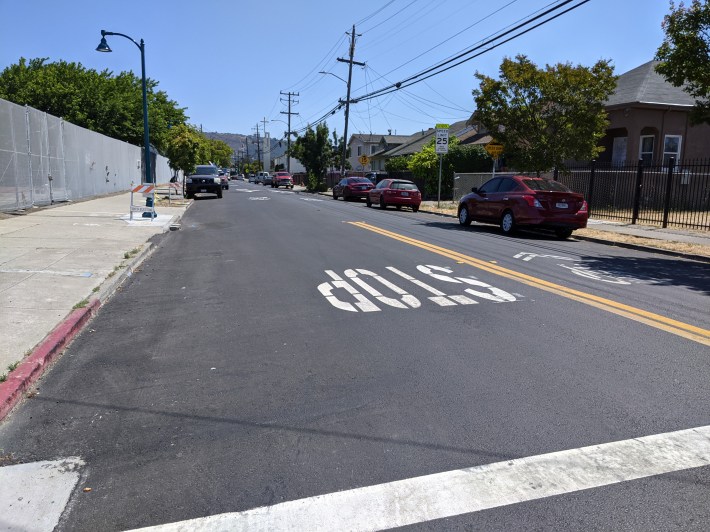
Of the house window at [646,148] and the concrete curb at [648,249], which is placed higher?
the house window at [646,148]

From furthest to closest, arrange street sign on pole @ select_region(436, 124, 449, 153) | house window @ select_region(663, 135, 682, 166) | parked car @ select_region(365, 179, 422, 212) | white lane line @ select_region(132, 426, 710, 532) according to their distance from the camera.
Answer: parked car @ select_region(365, 179, 422, 212) < street sign on pole @ select_region(436, 124, 449, 153) < house window @ select_region(663, 135, 682, 166) < white lane line @ select_region(132, 426, 710, 532)

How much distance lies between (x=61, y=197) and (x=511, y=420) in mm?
21374

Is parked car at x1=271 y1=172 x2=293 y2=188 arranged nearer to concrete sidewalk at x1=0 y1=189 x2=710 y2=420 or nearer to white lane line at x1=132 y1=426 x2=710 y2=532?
concrete sidewalk at x1=0 y1=189 x2=710 y2=420

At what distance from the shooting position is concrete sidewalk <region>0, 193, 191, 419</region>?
17.2 ft

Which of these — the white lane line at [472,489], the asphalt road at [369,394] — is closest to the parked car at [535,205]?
the asphalt road at [369,394]

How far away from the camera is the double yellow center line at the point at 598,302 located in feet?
19.6

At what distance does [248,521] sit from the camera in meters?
2.87

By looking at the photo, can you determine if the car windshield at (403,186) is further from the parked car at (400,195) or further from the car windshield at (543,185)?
the car windshield at (543,185)

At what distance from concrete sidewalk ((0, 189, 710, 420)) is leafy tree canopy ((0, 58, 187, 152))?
28080mm

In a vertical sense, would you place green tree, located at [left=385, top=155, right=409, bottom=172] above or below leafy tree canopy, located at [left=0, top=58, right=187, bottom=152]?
below

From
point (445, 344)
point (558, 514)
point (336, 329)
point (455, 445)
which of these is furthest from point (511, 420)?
point (336, 329)

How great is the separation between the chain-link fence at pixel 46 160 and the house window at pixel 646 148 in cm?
2371

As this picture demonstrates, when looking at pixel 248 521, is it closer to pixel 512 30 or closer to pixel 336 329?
pixel 336 329

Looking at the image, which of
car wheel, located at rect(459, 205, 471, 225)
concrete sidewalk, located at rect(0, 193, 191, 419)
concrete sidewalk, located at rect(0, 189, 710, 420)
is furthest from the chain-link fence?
car wheel, located at rect(459, 205, 471, 225)
